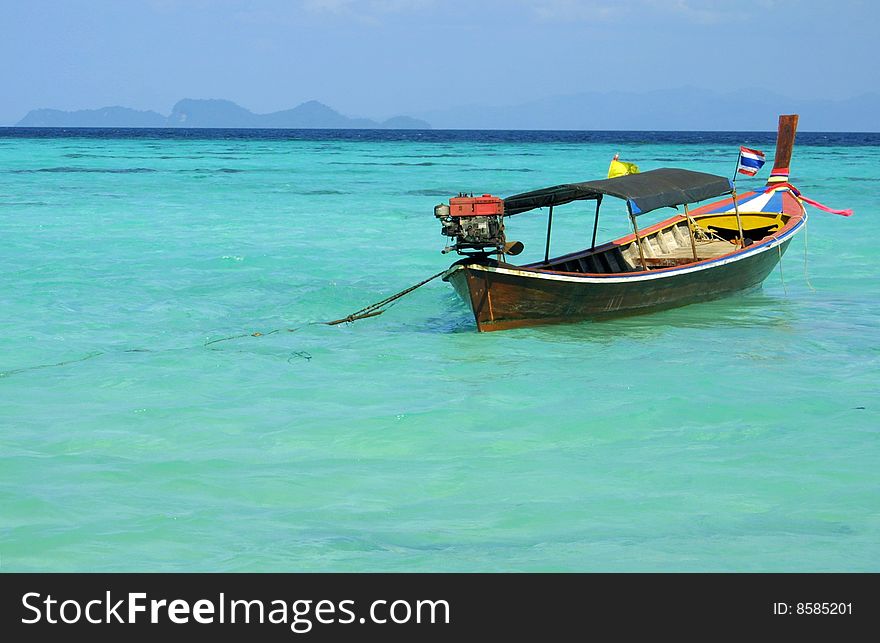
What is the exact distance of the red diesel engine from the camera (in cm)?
1064

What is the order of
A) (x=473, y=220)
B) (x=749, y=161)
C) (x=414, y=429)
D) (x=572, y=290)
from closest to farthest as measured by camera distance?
(x=414, y=429) → (x=473, y=220) → (x=572, y=290) → (x=749, y=161)

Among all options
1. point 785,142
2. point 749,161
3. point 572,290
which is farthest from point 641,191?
point 785,142

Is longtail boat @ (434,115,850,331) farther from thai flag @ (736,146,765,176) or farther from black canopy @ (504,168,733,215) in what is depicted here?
thai flag @ (736,146,765,176)

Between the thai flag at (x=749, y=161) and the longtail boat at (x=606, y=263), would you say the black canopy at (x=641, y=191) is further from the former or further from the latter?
the thai flag at (x=749, y=161)

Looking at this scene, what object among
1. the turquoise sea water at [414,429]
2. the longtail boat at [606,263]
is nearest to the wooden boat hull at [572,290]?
the longtail boat at [606,263]

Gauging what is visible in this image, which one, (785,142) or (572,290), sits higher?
(785,142)

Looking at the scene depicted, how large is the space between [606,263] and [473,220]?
3.40 meters

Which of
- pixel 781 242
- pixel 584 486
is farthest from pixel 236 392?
pixel 781 242

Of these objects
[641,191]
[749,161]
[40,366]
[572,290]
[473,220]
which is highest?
[749,161]

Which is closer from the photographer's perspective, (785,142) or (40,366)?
(40,366)

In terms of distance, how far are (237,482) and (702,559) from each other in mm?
3166

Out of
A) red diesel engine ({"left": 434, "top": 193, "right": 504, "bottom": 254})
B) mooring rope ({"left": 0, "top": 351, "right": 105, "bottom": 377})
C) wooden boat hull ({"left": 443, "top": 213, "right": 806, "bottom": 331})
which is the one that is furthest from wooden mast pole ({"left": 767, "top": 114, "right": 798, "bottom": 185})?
mooring rope ({"left": 0, "top": 351, "right": 105, "bottom": 377})

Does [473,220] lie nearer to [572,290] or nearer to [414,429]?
[572,290]

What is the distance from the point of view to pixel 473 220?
35.1 feet
